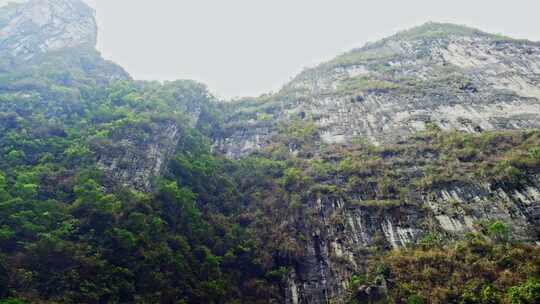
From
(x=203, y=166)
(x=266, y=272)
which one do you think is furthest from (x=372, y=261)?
(x=203, y=166)

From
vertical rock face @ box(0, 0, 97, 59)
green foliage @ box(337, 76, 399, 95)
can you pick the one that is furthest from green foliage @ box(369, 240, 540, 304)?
vertical rock face @ box(0, 0, 97, 59)

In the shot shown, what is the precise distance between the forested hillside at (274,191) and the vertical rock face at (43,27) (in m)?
0.55

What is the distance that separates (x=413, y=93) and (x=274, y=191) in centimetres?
1721

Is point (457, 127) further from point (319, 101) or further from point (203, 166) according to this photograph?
point (203, 166)

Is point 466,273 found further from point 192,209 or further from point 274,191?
point 192,209

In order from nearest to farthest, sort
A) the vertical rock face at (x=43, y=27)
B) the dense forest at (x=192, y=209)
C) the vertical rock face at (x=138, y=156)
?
the dense forest at (x=192, y=209)
the vertical rock face at (x=138, y=156)
the vertical rock face at (x=43, y=27)

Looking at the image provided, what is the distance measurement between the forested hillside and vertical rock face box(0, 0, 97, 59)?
554 millimetres

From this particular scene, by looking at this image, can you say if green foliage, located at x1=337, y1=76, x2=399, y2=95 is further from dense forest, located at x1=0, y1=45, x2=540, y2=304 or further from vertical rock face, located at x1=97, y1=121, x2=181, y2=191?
vertical rock face, located at x1=97, y1=121, x2=181, y2=191

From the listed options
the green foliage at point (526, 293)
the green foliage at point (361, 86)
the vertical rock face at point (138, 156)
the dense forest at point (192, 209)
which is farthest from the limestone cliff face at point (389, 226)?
the green foliage at point (361, 86)

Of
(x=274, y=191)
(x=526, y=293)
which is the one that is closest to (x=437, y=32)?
(x=274, y=191)

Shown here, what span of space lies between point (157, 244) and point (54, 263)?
482cm

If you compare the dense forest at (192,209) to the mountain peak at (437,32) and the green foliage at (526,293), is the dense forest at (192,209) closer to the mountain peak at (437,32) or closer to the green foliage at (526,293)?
the green foliage at (526,293)

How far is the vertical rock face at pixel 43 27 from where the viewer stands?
42125 millimetres

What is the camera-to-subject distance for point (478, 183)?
24.6m
